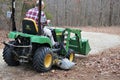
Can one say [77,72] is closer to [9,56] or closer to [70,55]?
[70,55]

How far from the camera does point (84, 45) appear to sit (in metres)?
10.0

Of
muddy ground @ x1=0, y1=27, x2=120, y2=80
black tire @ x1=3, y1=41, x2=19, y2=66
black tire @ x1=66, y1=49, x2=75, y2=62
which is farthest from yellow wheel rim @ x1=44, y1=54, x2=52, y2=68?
black tire @ x1=66, y1=49, x2=75, y2=62

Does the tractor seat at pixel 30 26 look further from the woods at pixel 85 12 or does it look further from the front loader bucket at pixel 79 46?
the woods at pixel 85 12

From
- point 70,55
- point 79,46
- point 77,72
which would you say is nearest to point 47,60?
point 77,72

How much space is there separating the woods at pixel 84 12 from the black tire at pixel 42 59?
40.0 ft

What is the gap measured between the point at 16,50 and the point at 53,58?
0.98m

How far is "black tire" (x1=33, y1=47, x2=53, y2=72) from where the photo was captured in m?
7.99

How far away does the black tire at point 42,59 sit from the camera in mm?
7988

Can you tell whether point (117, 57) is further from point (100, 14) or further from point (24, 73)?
point (100, 14)

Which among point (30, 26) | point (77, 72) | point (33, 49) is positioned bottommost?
point (77, 72)

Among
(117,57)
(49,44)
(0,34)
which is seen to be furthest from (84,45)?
(0,34)

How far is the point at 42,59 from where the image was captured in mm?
8000

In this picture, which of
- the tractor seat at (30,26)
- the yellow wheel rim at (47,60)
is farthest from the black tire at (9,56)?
the yellow wheel rim at (47,60)

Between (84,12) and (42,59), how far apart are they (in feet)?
47.3
